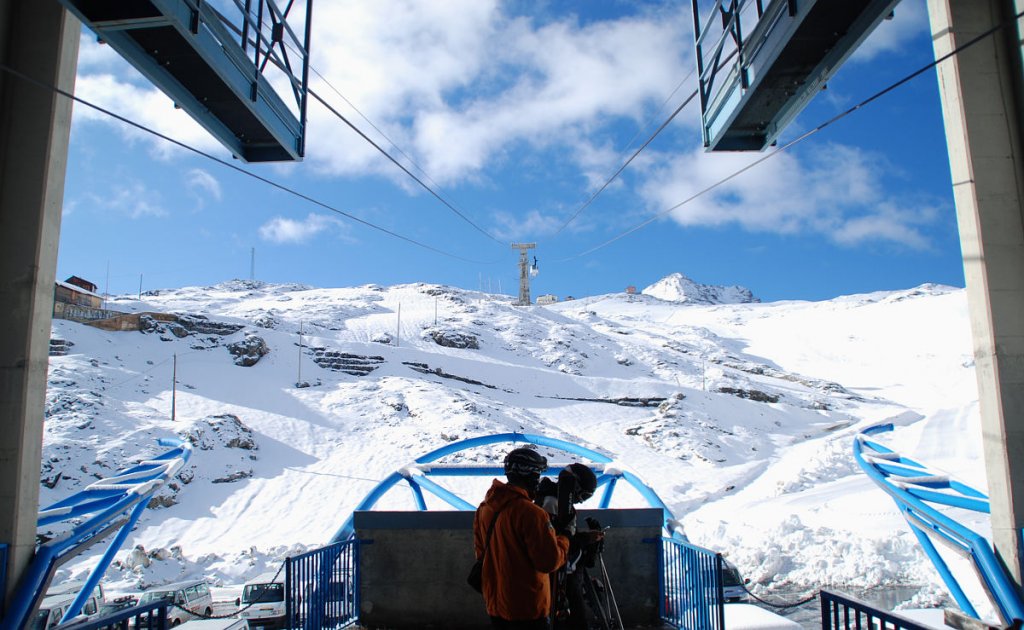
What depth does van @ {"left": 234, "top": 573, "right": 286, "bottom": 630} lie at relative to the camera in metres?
14.6

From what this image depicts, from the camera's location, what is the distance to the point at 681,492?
112 feet

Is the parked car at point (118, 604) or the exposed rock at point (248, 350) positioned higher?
the exposed rock at point (248, 350)

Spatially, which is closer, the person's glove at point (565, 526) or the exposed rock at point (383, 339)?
the person's glove at point (565, 526)

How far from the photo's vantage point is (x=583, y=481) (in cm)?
561

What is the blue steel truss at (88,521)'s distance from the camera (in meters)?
7.63

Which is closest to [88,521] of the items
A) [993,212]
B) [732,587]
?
[732,587]

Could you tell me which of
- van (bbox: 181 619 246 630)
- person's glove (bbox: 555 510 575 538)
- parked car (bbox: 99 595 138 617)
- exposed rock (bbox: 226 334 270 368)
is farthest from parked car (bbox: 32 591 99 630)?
exposed rock (bbox: 226 334 270 368)

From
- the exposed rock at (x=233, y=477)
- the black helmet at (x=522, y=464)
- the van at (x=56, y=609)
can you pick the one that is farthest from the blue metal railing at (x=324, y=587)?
the exposed rock at (x=233, y=477)

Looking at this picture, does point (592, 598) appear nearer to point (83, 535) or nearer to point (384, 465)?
point (83, 535)

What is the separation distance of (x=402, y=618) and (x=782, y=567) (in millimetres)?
16398

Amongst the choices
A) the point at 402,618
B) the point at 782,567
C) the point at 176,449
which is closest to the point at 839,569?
the point at 782,567

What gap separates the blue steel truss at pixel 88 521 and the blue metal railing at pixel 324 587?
9.70 feet

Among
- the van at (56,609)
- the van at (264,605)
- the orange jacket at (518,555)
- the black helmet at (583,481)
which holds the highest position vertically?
the black helmet at (583,481)

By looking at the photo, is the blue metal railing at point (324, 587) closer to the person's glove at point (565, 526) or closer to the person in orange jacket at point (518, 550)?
the person's glove at point (565, 526)
